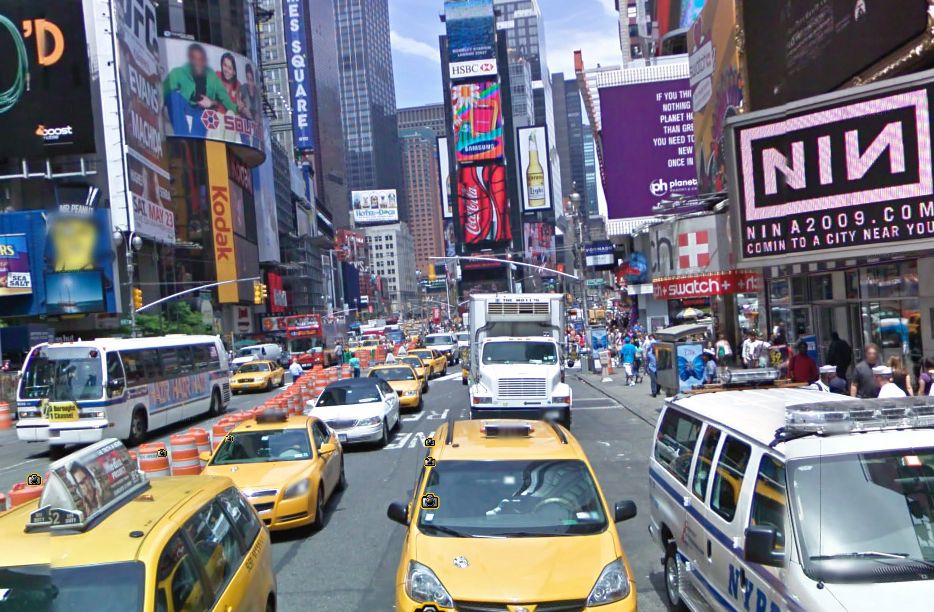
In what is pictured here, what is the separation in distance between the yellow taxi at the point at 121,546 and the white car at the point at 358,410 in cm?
1114

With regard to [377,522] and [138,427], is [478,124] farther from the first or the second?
[377,522]

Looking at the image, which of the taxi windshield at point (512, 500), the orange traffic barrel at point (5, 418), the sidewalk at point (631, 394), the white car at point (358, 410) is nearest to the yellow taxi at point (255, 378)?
the orange traffic barrel at point (5, 418)

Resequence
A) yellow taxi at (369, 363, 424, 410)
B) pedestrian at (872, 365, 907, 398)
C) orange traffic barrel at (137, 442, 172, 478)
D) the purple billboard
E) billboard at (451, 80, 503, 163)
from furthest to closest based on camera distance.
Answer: billboard at (451, 80, 503, 163) < the purple billboard < yellow taxi at (369, 363, 424, 410) < orange traffic barrel at (137, 442, 172, 478) < pedestrian at (872, 365, 907, 398)

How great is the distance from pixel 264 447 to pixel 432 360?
94.4 feet

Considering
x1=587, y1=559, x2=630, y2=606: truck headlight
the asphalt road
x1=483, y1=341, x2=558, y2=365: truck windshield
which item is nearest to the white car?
the asphalt road

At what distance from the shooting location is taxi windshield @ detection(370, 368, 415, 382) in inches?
988

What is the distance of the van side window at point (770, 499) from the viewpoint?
193 inches

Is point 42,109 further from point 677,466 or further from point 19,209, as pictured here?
point 677,466

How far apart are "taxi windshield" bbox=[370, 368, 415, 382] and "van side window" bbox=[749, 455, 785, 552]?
2010 centimetres

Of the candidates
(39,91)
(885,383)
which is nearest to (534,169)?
(39,91)

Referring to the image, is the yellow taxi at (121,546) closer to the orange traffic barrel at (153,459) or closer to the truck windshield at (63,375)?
the orange traffic barrel at (153,459)

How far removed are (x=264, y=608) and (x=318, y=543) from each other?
14.5 feet

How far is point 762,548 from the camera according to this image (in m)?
4.62

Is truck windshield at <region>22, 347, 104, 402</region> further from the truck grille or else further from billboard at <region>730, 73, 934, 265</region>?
billboard at <region>730, 73, 934, 265</region>
